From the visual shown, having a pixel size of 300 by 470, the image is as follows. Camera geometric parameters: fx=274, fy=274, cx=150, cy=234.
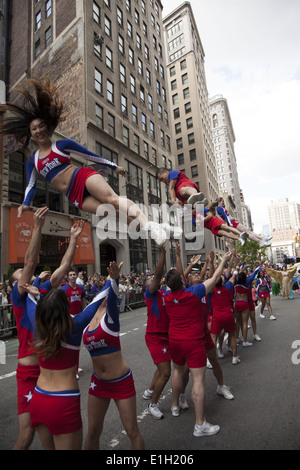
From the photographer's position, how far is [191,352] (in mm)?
3621

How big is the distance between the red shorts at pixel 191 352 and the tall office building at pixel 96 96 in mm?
13462

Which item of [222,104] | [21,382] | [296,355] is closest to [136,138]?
[296,355]

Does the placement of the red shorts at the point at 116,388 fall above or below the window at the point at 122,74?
below

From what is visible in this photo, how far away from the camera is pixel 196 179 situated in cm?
4731

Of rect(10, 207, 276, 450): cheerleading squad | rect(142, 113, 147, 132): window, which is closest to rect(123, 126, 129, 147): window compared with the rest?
rect(142, 113, 147, 132): window

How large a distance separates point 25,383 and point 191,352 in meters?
2.00

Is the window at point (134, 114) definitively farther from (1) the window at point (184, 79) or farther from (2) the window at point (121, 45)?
(1) the window at point (184, 79)

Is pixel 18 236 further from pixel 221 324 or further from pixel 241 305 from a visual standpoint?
pixel 221 324

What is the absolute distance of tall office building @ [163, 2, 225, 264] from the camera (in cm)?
4744

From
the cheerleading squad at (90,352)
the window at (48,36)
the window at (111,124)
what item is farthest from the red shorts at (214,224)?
the window at (48,36)

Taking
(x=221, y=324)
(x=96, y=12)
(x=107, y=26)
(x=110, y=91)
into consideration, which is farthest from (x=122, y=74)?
(x=221, y=324)

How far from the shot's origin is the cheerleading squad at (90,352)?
2.07m

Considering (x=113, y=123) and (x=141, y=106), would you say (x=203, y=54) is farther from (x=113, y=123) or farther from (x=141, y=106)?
(x=113, y=123)

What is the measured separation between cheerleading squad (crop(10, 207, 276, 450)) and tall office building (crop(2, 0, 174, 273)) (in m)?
13.2
